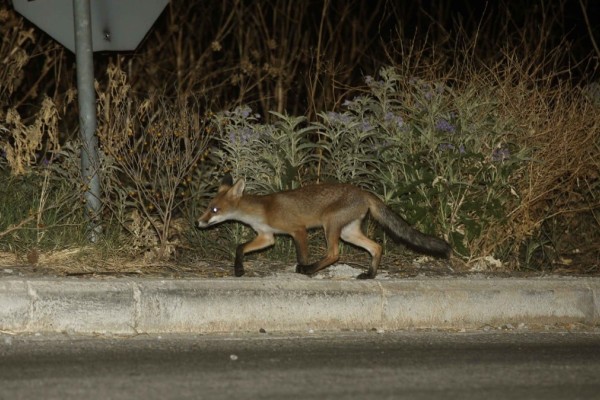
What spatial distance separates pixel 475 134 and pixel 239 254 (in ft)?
8.42

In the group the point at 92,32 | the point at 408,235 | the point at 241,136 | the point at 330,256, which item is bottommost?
the point at 330,256

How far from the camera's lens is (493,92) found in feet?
31.9

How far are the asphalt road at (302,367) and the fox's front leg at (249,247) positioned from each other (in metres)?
1.17

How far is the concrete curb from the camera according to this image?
22.4ft

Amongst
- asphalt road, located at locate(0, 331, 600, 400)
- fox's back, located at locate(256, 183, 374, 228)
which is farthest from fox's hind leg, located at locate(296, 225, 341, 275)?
asphalt road, located at locate(0, 331, 600, 400)

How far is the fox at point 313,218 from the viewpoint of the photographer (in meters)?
8.27

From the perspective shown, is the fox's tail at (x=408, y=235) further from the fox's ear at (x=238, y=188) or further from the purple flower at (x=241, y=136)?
the purple flower at (x=241, y=136)

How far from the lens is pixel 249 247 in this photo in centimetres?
839

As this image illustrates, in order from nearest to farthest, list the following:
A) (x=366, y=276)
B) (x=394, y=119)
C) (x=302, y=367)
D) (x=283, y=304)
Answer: (x=302, y=367), (x=283, y=304), (x=366, y=276), (x=394, y=119)

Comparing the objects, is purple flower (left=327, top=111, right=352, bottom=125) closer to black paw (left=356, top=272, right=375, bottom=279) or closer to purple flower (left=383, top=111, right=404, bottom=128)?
purple flower (left=383, top=111, right=404, bottom=128)

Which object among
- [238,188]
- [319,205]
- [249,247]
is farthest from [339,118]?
[249,247]

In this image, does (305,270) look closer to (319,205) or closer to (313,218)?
(313,218)

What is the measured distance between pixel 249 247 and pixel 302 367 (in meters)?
2.60

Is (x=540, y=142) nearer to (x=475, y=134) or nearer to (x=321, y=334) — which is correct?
(x=475, y=134)
